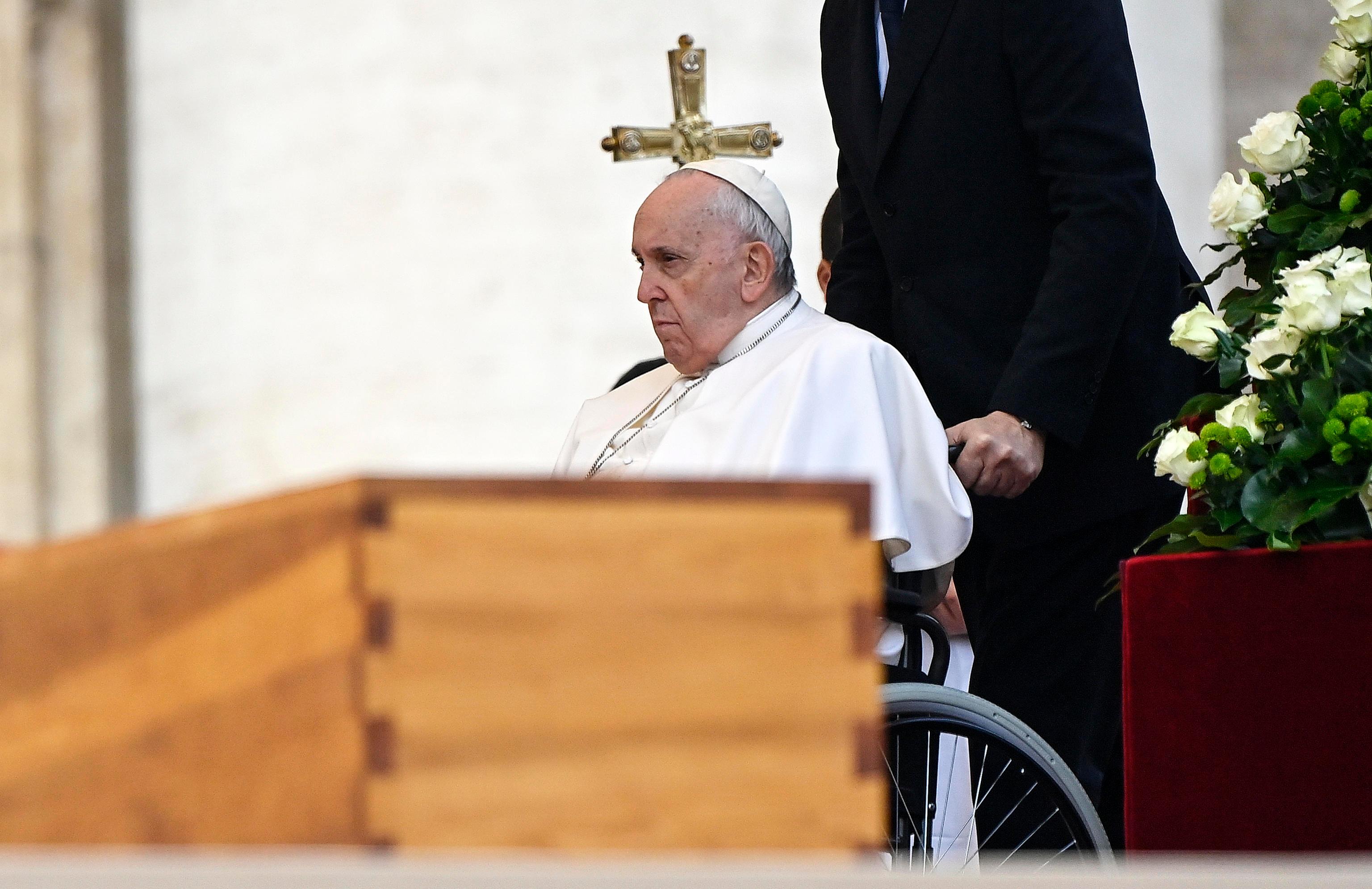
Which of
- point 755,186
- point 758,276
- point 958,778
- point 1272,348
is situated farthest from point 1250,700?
point 755,186

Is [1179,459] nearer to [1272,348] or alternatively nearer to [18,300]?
[1272,348]

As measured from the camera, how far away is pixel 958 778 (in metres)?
3.32

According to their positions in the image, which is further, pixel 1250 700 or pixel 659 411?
pixel 659 411

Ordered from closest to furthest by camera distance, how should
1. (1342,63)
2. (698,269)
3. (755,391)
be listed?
1. (1342,63)
2. (755,391)
3. (698,269)

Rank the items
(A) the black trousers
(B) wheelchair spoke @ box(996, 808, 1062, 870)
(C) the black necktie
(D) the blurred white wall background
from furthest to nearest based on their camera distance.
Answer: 1. (D) the blurred white wall background
2. (C) the black necktie
3. (A) the black trousers
4. (B) wheelchair spoke @ box(996, 808, 1062, 870)

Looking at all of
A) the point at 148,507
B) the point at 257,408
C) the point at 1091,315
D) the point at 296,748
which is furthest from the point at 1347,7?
the point at 148,507

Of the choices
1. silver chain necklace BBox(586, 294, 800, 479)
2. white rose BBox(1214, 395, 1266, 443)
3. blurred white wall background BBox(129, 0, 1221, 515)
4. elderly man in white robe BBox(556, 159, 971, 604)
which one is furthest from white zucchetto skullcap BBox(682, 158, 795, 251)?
blurred white wall background BBox(129, 0, 1221, 515)

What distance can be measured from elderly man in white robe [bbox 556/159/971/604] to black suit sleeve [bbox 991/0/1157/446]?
0.21 m

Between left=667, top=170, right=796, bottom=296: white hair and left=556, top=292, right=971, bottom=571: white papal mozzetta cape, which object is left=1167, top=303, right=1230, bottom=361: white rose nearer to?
left=556, top=292, right=971, bottom=571: white papal mozzetta cape

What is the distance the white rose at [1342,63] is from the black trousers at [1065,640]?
0.83m

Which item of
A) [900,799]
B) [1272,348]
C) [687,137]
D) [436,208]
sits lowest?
[900,799]

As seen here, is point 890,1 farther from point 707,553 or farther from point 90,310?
point 90,310

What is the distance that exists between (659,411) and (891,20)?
0.84 meters

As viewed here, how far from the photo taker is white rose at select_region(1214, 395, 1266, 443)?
254 cm
